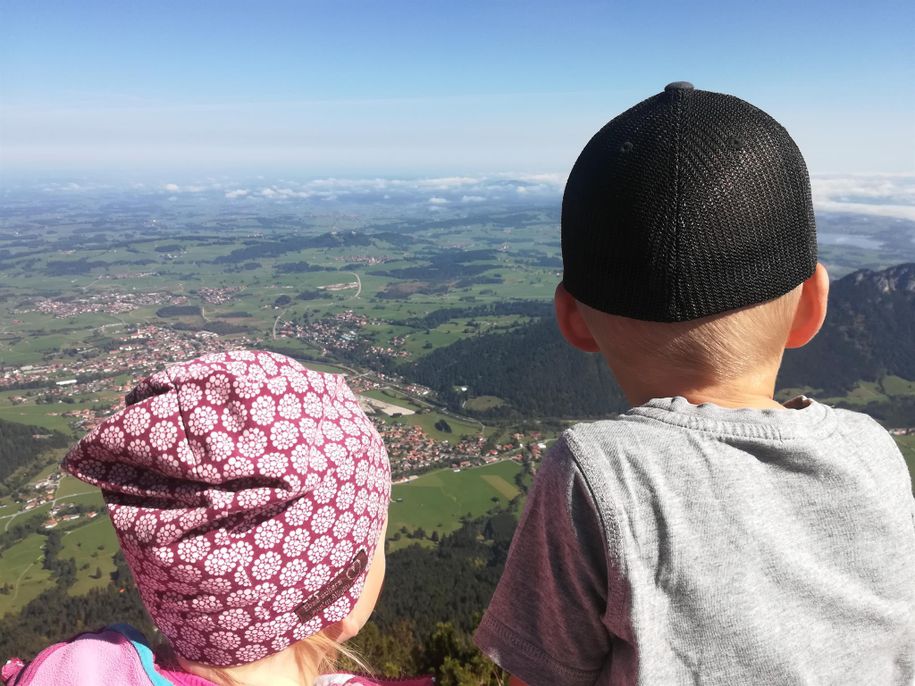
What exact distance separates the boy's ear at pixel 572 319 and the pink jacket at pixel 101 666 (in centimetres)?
132

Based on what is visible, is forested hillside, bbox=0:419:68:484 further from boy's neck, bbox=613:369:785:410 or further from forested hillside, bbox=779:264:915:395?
forested hillside, bbox=779:264:915:395

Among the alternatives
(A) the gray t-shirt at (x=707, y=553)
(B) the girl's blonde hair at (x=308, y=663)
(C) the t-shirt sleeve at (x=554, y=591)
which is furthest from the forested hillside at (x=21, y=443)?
(A) the gray t-shirt at (x=707, y=553)

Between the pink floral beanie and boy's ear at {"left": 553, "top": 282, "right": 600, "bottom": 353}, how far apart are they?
628 mm

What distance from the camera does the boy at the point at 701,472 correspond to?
1087 mm

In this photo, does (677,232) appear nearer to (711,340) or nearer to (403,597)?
(711,340)

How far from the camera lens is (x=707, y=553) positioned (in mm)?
1083

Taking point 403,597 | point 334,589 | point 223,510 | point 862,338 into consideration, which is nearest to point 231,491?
point 223,510

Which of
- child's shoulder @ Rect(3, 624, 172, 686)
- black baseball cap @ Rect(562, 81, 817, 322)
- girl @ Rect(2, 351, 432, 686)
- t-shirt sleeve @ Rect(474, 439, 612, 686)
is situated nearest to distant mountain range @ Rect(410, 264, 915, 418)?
girl @ Rect(2, 351, 432, 686)

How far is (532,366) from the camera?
57969mm

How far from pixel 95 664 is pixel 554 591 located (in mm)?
1115

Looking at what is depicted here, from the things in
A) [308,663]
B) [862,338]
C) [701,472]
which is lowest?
[862,338]

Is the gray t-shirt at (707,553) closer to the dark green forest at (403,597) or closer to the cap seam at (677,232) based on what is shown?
the cap seam at (677,232)

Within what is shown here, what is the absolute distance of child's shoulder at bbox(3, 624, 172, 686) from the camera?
4.38 feet

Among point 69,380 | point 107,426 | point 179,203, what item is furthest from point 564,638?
point 179,203
